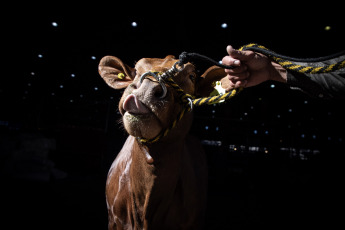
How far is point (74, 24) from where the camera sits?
15.1ft

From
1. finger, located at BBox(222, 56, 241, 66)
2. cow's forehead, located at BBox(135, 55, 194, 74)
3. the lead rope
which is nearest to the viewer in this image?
the lead rope

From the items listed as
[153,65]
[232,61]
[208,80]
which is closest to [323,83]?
[232,61]

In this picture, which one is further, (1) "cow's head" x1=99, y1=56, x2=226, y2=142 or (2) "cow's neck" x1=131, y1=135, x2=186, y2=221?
(2) "cow's neck" x1=131, y1=135, x2=186, y2=221

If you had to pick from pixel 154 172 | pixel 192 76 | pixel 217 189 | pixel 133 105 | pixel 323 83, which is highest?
pixel 192 76

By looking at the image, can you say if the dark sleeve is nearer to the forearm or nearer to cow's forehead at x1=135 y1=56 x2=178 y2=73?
the forearm

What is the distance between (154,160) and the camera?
Answer: 1396 mm

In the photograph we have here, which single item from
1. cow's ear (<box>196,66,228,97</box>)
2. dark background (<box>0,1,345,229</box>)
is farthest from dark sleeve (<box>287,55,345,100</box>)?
dark background (<box>0,1,345,229</box>)

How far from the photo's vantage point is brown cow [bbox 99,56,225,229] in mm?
1131

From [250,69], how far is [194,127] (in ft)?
23.4

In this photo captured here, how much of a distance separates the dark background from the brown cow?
0.41 m

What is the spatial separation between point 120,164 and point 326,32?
4391 millimetres

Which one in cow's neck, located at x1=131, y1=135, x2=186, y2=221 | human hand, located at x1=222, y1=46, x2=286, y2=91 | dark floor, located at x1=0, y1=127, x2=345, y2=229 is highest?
human hand, located at x1=222, y1=46, x2=286, y2=91

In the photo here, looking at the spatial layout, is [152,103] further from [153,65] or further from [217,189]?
[217,189]

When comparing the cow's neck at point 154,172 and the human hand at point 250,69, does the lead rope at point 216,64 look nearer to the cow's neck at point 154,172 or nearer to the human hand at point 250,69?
the human hand at point 250,69
